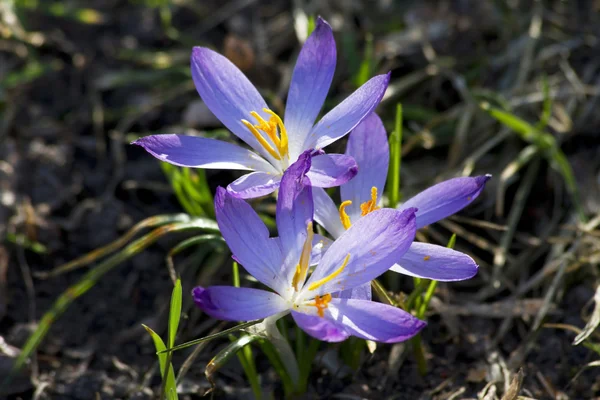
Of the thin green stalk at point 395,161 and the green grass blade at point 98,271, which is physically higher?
the thin green stalk at point 395,161

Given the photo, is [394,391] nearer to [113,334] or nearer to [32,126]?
[113,334]

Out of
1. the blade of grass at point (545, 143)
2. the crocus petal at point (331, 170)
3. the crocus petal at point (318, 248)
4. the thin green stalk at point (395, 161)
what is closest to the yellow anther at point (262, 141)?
the crocus petal at point (331, 170)

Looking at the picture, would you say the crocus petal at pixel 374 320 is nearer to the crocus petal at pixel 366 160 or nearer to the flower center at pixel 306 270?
the flower center at pixel 306 270

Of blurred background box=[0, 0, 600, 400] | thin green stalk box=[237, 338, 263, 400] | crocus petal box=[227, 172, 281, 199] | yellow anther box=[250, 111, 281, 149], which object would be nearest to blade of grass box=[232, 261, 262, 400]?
thin green stalk box=[237, 338, 263, 400]

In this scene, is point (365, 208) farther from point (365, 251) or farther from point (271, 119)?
point (271, 119)

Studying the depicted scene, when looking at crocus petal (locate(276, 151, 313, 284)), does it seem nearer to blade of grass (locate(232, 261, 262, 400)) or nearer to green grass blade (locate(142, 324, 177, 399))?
blade of grass (locate(232, 261, 262, 400))

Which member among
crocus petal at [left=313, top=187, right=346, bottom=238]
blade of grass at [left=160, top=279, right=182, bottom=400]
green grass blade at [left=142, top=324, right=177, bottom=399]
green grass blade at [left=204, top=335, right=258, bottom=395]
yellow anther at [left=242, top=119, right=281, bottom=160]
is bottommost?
green grass blade at [left=142, top=324, right=177, bottom=399]

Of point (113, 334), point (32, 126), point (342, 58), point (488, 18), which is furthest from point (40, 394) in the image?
point (488, 18)
